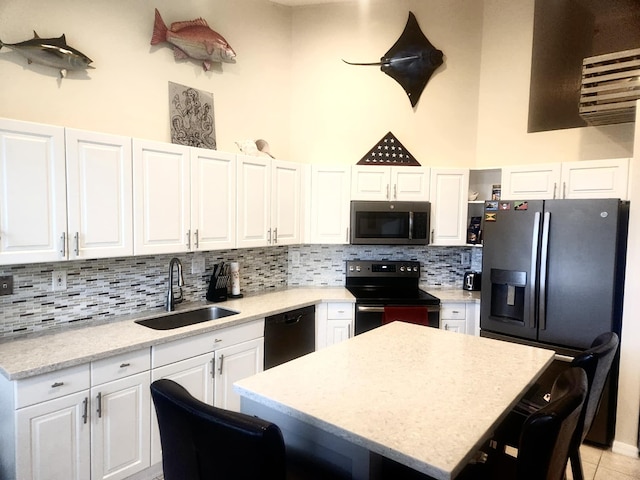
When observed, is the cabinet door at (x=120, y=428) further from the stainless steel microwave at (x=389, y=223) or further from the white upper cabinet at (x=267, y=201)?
the stainless steel microwave at (x=389, y=223)

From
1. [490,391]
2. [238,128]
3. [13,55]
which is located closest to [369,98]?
[238,128]

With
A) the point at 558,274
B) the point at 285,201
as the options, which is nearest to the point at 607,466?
the point at 558,274

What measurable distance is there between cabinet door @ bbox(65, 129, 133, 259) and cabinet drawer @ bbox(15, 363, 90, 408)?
0.62 metres

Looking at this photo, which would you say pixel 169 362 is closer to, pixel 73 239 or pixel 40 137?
pixel 73 239

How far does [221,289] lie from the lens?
317 cm

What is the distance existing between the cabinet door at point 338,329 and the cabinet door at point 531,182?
5.79 ft

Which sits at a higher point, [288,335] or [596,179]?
[596,179]

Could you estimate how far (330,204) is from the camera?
362 cm

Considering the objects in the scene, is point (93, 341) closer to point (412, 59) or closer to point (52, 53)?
point (52, 53)

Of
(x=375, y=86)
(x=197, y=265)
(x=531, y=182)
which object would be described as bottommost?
(x=197, y=265)

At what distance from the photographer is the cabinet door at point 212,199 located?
2719 millimetres

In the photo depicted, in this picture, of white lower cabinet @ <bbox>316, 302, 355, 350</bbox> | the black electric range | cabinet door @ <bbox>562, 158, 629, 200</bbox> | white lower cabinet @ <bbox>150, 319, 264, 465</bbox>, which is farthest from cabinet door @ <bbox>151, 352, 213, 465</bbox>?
cabinet door @ <bbox>562, 158, 629, 200</bbox>

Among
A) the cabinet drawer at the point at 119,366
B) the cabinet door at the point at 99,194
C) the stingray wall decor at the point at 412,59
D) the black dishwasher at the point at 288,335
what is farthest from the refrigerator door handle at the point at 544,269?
the cabinet door at the point at 99,194

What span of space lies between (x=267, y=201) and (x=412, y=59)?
209cm
